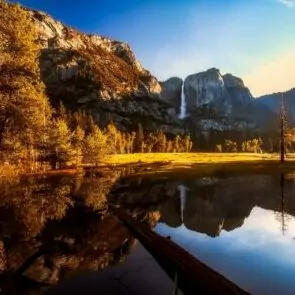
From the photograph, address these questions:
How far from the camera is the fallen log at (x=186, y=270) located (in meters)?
12.8

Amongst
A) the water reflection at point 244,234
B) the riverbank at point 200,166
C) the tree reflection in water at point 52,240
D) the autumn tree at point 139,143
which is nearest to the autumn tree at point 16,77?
the tree reflection in water at point 52,240

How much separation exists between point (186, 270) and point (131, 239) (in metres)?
7.03

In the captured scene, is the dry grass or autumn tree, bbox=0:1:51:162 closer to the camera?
autumn tree, bbox=0:1:51:162

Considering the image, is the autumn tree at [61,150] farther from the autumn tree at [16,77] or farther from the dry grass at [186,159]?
the autumn tree at [16,77]

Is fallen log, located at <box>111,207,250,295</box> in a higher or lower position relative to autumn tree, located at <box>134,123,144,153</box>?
lower

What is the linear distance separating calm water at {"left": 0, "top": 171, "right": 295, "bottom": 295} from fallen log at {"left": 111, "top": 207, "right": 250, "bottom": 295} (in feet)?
1.64

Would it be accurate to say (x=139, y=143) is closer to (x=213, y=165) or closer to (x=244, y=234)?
(x=213, y=165)

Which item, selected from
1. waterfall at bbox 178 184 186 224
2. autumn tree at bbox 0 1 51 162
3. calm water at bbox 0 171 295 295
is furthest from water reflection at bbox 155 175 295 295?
autumn tree at bbox 0 1 51 162

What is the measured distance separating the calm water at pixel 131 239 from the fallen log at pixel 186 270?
19.7 inches

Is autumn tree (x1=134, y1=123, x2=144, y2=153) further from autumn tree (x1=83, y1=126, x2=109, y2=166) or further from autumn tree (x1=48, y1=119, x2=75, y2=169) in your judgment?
autumn tree (x1=48, y1=119, x2=75, y2=169)

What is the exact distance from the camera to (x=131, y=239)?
21594mm

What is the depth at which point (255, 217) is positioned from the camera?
28281 millimetres

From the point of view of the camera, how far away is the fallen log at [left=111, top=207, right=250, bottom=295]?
505 inches

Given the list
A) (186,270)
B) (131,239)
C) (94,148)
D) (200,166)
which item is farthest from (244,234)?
(94,148)
